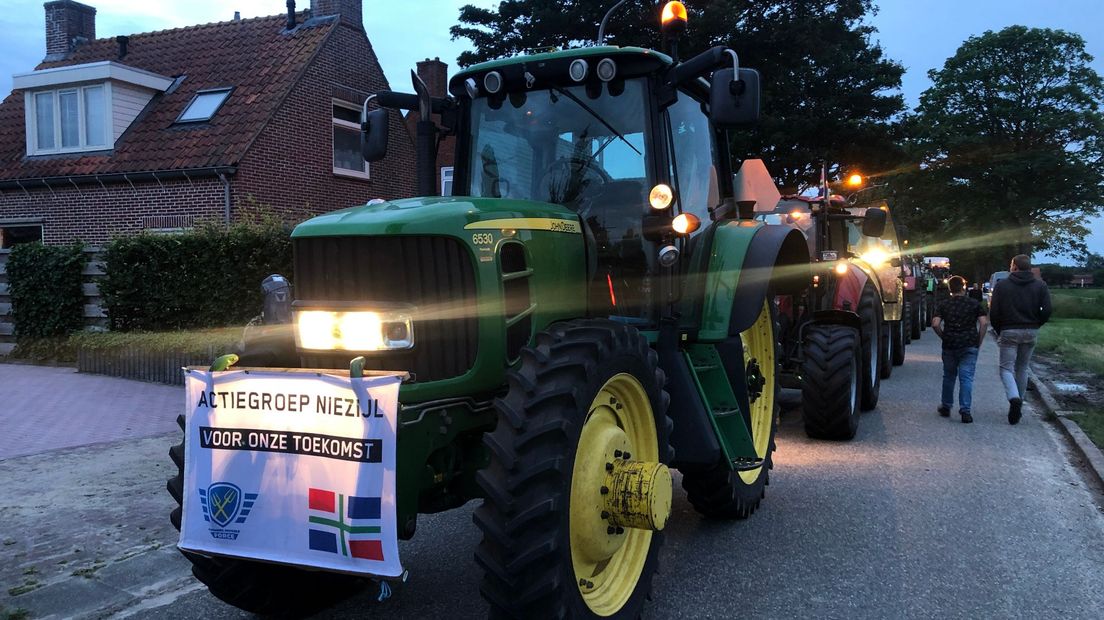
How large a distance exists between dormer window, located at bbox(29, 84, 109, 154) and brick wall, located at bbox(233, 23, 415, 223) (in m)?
3.96

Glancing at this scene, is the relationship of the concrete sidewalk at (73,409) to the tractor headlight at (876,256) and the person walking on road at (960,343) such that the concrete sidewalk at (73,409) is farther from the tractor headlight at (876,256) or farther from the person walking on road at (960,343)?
the tractor headlight at (876,256)

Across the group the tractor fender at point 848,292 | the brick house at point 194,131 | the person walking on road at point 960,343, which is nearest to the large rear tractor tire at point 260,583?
the tractor fender at point 848,292

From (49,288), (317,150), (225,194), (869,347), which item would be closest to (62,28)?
(317,150)

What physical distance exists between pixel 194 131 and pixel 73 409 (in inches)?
385

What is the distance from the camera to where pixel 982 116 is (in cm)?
4528

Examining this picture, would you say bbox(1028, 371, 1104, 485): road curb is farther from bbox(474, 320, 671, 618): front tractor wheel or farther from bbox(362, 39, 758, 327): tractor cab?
bbox(474, 320, 671, 618): front tractor wheel

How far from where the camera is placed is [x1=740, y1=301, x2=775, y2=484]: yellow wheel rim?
5.58 m

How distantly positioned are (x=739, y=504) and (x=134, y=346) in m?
9.32

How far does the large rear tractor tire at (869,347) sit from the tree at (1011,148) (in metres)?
37.8

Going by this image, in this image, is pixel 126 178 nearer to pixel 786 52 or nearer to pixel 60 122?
pixel 60 122

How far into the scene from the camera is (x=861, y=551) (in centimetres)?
457

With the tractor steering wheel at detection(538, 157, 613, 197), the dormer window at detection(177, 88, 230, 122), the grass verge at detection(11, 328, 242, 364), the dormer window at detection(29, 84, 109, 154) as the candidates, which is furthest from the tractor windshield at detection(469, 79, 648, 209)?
the dormer window at detection(29, 84, 109, 154)

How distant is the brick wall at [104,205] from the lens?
16266 mm

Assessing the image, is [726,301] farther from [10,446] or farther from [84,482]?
[10,446]
